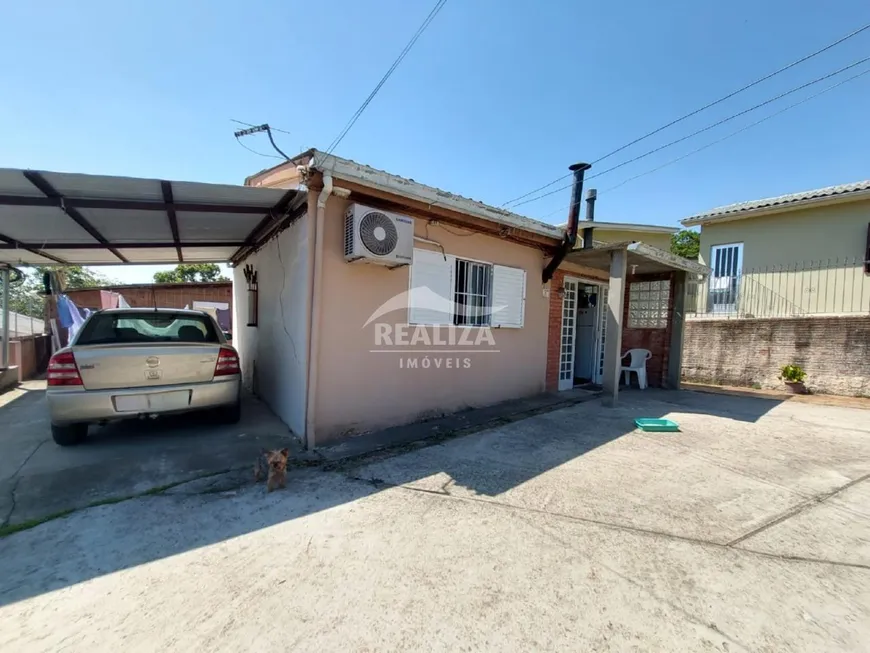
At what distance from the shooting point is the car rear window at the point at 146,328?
170 inches

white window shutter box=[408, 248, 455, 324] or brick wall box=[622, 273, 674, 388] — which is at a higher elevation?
white window shutter box=[408, 248, 455, 324]

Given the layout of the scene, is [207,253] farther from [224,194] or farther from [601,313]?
[601,313]

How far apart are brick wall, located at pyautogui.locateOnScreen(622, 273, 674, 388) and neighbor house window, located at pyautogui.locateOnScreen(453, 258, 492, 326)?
4781 millimetres

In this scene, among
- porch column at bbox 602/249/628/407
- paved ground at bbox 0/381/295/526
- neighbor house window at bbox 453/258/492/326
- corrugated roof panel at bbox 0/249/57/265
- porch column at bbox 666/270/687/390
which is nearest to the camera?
paved ground at bbox 0/381/295/526

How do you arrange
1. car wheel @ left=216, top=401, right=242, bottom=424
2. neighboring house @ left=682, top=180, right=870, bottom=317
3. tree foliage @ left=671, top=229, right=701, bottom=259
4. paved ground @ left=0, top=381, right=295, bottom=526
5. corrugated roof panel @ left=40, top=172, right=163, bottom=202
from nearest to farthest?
paved ground @ left=0, top=381, right=295, bottom=526, corrugated roof panel @ left=40, top=172, right=163, bottom=202, car wheel @ left=216, top=401, right=242, bottom=424, neighboring house @ left=682, top=180, right=870, bottom=317, tree foliage @ left=671, top=229, right=701, bottom=259

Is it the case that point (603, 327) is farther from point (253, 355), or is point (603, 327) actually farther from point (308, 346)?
point (253, 355)

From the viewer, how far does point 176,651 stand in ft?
5.57

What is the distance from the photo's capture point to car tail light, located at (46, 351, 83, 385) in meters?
3.87

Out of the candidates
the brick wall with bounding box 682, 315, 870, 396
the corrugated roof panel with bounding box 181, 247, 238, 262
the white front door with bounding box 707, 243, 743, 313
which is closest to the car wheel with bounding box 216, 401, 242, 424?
the corrugated roof panel with bounding box 181, 247, 238, 262

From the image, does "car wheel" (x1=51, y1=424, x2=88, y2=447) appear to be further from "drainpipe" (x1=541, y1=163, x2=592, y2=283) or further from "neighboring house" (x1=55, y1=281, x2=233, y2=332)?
"neighboring house" (x1=55, y1=281, x2=233, y2=332)

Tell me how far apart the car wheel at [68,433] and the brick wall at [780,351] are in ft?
40.6

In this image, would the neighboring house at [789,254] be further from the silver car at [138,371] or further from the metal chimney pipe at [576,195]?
the silver car at [138,371]

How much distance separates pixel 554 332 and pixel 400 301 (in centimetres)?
374

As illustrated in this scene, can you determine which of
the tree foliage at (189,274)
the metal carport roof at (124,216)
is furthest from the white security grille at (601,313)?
the tree foliage at (189,274)
